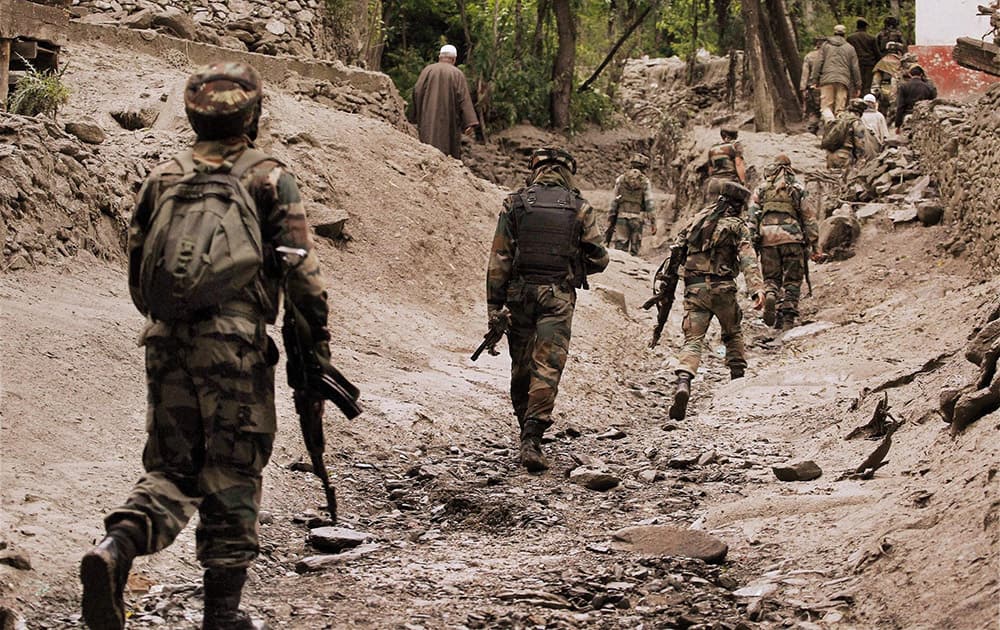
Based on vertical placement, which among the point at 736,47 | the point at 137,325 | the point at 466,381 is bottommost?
the point at 466,381

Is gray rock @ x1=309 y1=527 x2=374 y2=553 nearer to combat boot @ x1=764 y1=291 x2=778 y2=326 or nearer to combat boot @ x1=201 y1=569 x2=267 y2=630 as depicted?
combat boot @ x1=201 y1=569 x2=267 y2=630

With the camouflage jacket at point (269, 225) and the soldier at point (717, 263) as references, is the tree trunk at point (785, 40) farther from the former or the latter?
the camouflage jacket at point (269, 225)

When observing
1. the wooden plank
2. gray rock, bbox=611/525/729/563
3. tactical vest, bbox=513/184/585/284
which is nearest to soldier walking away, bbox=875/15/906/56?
the wooden plank

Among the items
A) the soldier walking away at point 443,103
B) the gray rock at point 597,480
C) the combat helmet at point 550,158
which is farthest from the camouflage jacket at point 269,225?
the soldier walking away at point 443,103

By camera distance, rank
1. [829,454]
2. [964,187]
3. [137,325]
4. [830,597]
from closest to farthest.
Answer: [830,597] → [829,454] → [137,325] → [964,187]

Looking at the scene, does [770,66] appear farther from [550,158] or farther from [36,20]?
[550,158]

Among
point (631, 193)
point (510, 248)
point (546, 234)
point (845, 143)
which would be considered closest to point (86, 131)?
point (510, 248)

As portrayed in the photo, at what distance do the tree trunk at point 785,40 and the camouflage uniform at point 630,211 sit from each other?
22.8 ft

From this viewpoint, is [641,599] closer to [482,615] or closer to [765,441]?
[482,615]

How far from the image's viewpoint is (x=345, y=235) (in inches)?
510

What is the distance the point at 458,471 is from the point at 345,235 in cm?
533

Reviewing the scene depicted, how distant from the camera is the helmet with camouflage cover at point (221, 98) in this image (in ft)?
14.6

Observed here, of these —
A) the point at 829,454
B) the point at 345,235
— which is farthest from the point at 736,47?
the point at 829,454

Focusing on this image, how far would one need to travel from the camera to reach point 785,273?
14469 mm
